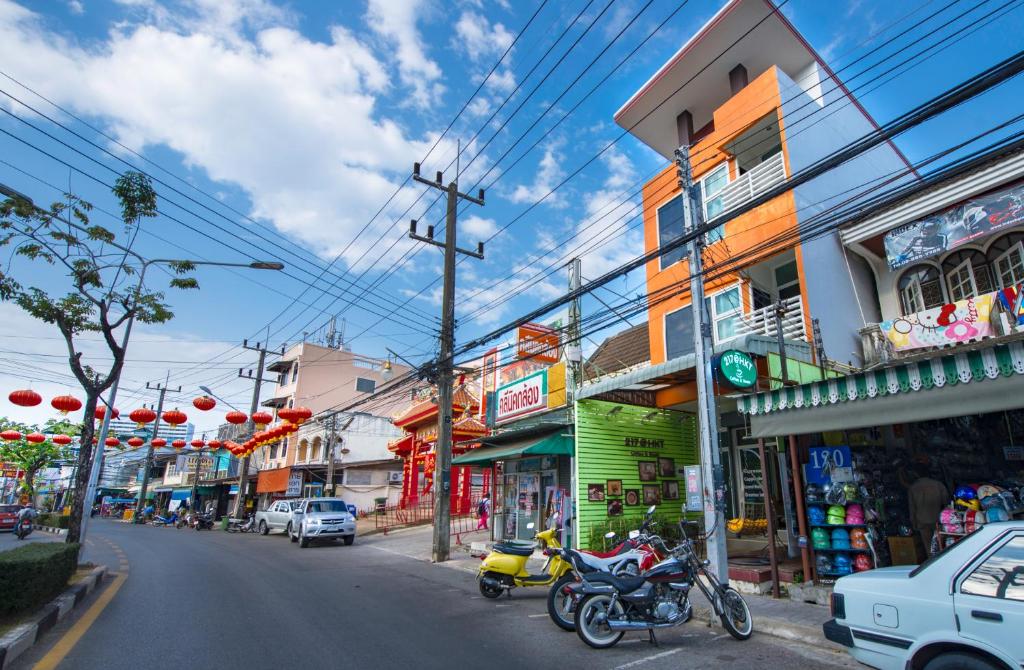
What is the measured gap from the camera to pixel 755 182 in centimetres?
1427

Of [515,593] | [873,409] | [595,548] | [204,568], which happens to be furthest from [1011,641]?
[204,568]

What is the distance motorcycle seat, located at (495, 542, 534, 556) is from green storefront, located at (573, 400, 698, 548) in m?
2.98

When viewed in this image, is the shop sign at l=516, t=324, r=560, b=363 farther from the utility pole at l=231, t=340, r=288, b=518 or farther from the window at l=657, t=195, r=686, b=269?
the utility pole at l=231, t=340, r=288, b=518

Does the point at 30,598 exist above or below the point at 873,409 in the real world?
below

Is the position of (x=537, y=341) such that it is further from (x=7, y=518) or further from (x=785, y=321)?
(x=7, y=518)

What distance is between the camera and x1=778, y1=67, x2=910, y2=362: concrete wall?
12.5 m

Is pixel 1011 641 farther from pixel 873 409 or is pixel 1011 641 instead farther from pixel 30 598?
pixel 30 598

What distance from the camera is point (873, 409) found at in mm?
7703

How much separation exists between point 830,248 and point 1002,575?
11328 millimetres

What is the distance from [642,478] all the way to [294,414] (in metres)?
12.8

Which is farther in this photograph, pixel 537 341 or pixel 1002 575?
pixel 537 341

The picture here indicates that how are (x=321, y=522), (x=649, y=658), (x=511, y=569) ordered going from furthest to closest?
(x=321, y=522) → (x=511, y=569) → (x=649, y=658)

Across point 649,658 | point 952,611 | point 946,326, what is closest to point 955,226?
point 946,326

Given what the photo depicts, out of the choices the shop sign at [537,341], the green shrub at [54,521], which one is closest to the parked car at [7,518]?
the green shrub at [54,521]
